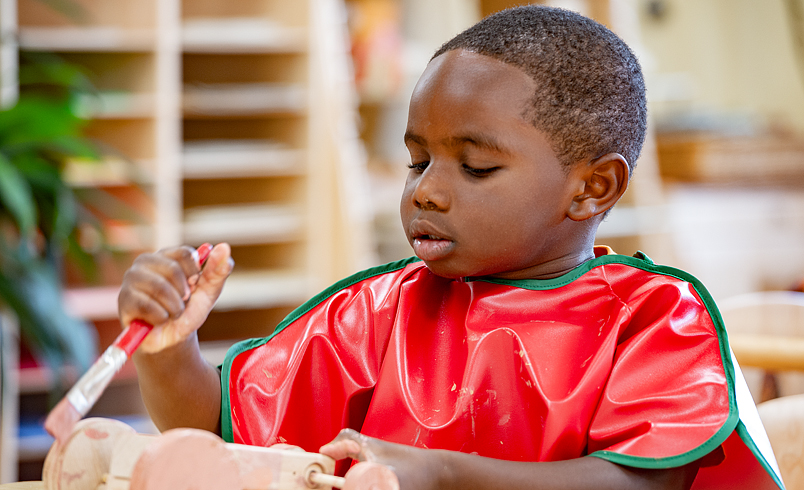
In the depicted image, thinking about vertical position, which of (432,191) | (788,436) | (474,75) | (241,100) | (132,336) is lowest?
(788,436)

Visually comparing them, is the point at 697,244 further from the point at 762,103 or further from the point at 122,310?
the point at 122,310

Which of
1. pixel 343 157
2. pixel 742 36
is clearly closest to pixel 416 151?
pixel 343 157

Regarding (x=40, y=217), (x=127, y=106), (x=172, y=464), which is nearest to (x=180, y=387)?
(x=172, y=464)

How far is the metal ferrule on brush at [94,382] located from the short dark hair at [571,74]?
0.41 metres

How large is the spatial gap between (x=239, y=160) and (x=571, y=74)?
7.68 ft

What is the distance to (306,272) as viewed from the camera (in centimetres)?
310

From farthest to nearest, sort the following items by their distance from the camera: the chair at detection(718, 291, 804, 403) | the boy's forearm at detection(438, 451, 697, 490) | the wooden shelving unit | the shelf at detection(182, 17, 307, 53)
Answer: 1. the shelf at detection(182, 17, 307, 53)
2. the wooden shelving unit
3. the chair at detection(718, 291, 804, 403)
4. the boy's forearm at detection(438, 451, 697, 490)

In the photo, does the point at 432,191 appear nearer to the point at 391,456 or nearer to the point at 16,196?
the point at 391,456

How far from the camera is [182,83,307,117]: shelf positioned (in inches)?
114

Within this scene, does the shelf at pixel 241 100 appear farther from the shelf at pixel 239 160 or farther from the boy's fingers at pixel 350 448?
the boy's fingers at pixel 350 448

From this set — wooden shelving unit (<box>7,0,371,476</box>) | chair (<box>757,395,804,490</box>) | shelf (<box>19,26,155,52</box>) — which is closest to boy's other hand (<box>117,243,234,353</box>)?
chair (<box>757,395,804,490</box>)

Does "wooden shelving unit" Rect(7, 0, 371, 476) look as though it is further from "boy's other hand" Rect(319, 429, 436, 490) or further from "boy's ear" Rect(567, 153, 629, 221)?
"boy's other hand" Rect(319, 429, 436, 490)

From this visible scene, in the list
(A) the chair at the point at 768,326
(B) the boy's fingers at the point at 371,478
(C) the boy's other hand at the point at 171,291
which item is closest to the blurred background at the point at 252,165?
(C) the boy's other hand at the point at 171,291

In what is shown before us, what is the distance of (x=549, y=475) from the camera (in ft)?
1.96
